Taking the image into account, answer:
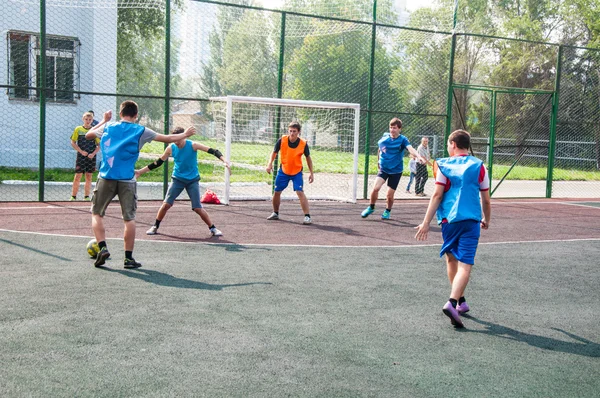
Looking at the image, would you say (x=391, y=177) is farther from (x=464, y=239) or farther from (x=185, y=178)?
(x=464, y=239)

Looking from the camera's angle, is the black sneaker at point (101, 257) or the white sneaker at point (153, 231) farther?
the white sneaker at point (153, 231)

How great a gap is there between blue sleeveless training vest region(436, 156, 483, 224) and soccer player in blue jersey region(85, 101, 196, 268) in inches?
121

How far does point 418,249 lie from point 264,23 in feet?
45.8

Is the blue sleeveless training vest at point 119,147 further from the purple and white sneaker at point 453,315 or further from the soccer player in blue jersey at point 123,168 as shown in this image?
the purple and white sneaker at point 453,315

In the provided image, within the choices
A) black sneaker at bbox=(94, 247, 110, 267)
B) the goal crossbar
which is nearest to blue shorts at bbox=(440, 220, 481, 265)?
black sneaker at bbox=(94, 247, 110, 267)

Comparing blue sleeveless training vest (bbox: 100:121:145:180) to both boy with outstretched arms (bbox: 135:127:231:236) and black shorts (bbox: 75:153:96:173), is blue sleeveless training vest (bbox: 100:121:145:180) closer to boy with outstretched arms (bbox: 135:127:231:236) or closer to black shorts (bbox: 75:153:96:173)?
boy with outstretched arms (bbox: 135:127:231:236)

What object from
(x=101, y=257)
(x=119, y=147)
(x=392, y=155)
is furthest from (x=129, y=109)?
(x=392, y=155)

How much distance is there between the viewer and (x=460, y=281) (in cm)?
577

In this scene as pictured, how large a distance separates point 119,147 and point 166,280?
166 cm

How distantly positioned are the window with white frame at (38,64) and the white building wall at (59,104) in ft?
0.62

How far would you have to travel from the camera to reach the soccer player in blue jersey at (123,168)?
7.41 metres

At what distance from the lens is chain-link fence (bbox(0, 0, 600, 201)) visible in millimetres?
16359

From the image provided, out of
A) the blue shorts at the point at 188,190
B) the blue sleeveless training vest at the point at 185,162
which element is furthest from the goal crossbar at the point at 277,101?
the blue shorts at the point at 188,190

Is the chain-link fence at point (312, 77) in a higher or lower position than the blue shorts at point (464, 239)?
higher
